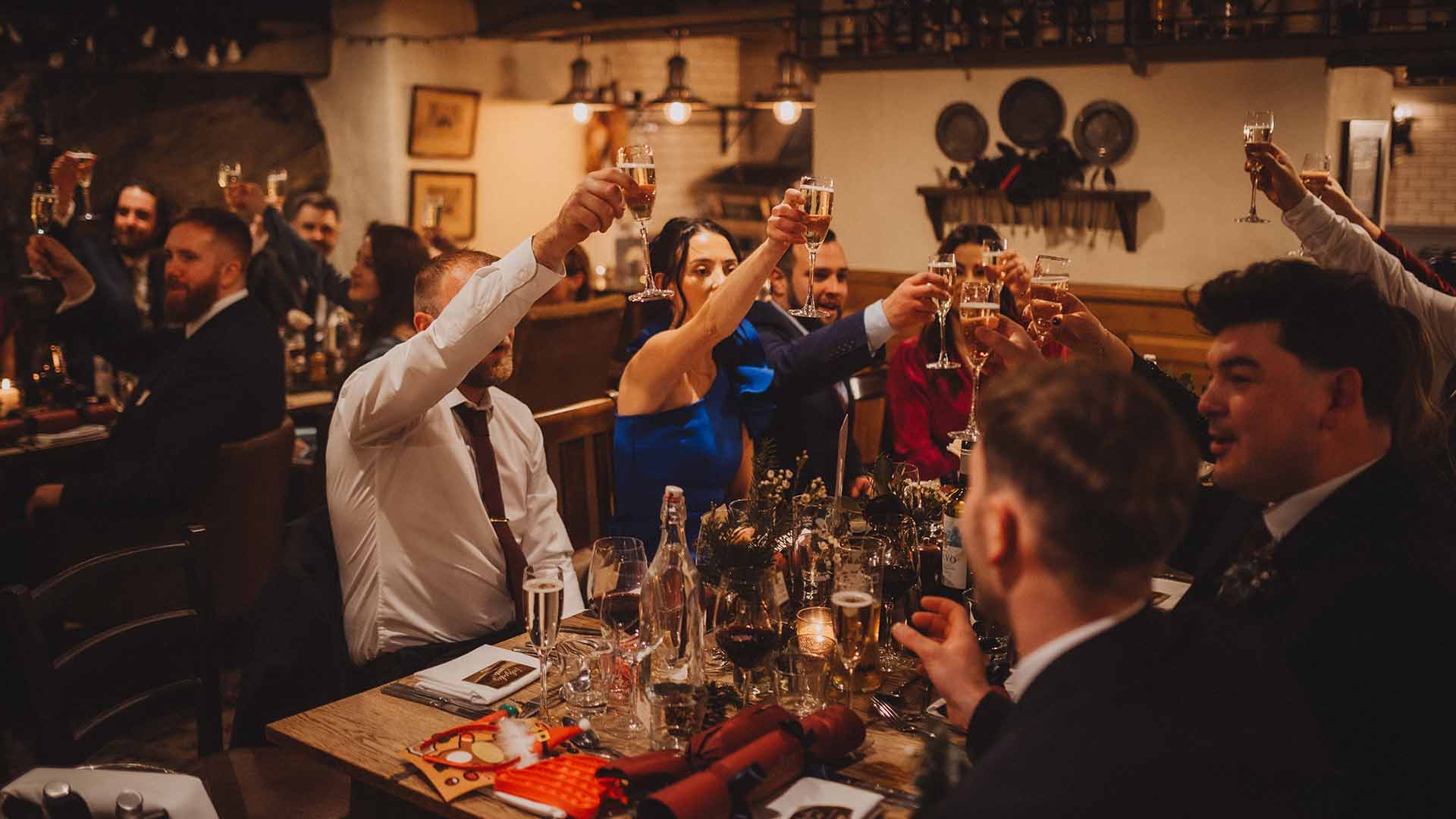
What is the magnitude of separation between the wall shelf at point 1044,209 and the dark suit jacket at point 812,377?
3.76 m

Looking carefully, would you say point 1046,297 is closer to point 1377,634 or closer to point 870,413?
point 1377,634

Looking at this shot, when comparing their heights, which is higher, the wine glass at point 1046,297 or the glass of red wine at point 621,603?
the wine glass at point 1046,297

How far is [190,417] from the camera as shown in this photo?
154 inches

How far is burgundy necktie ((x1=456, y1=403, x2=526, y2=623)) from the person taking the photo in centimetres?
271

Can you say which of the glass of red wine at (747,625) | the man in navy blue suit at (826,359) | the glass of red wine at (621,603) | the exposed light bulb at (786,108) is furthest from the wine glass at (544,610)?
the exposed light bulb at (786,108)

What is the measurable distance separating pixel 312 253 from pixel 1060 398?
6.34 metres

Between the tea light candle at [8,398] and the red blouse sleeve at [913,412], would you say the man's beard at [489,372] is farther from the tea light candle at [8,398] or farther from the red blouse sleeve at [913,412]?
the tea light candle at [8,398]

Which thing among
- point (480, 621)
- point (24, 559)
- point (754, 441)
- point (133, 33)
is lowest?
point (24, 559)

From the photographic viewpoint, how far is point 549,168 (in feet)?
32.8

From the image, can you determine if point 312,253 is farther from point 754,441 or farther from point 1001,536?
point 1001,536

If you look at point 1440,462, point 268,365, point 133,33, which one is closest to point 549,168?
point 133,33

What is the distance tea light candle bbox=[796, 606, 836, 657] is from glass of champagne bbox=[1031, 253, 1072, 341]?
1.06 meters

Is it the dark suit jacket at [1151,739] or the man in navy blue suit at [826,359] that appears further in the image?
the man in navy blue suit at [826,359]

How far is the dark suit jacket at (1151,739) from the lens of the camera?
3.76ft
